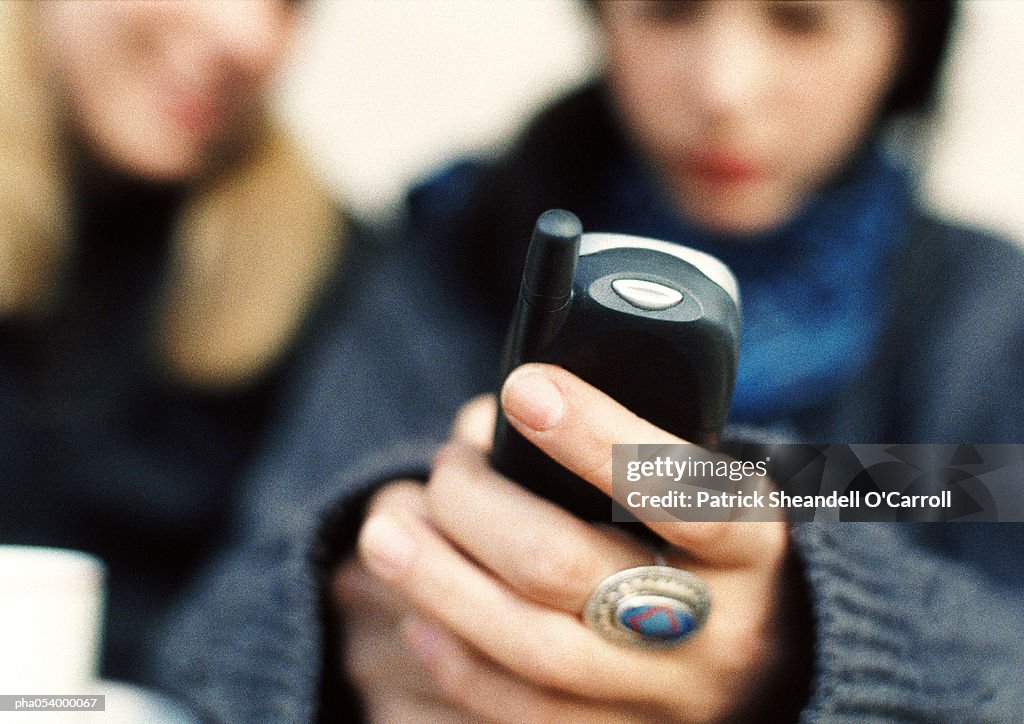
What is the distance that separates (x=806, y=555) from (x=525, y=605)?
0.10 metres

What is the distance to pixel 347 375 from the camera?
0.56 m

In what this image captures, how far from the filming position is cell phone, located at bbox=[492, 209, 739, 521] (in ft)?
0.71

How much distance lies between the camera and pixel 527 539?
0.82 feet

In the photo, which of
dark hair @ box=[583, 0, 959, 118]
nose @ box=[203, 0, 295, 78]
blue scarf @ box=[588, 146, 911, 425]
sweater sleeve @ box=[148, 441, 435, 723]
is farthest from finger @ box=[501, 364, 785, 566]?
nose @ box=[203, 0, 295, 78]

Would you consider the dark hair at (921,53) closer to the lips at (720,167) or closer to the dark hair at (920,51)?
the dark hair at (920,51)

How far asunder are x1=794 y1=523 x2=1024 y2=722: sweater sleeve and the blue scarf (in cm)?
17

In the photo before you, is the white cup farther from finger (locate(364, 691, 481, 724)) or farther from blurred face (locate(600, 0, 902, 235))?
blurred face (locate(600, 0, 902, 235))

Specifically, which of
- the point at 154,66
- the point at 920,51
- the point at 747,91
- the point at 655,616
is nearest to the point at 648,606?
the point at 655,616

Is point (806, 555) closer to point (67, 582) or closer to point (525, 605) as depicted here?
point (525, 605)

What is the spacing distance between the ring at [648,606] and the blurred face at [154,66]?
1.79 ft

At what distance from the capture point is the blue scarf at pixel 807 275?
0.48 m

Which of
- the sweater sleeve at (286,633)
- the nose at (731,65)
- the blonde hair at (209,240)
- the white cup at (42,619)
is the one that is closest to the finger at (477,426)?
the sweater sleeve at (286,633)

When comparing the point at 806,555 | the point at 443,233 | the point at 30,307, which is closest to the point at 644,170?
the point at 443,233

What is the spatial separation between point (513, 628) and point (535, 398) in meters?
0.08
